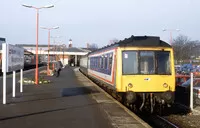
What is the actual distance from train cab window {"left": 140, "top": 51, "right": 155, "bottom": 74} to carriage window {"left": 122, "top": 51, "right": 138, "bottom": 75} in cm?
24

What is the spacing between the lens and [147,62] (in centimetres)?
1431

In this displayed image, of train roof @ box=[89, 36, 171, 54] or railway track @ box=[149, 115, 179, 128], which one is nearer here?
railway track @ box=[149, 115, 179, 128]

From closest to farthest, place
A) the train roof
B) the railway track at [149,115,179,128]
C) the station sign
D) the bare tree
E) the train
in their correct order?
1. the railway track at [149,115,179,128]
2. the station sign
3. the train
4. the train roof
5. the bare tree

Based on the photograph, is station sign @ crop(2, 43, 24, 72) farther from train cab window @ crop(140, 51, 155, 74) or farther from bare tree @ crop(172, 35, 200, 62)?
bare tree @ crop(172, 35, 200, 62)

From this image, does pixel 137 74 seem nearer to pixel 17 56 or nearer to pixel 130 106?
pixel 130 106

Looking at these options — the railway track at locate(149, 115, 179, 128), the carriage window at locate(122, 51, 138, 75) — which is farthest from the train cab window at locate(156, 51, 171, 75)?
the railway track at locate(149, 115, 179, 128)

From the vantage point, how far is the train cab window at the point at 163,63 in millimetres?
14266

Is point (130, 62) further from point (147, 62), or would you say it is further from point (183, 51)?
point (183, 51)

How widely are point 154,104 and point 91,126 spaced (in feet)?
18.3

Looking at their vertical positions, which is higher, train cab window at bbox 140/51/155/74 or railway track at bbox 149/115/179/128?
train cab window at bbox 140/51/155/74

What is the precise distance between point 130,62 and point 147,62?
688mm

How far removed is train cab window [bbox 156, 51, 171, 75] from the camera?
46.8ft

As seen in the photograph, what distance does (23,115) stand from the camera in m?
11.1

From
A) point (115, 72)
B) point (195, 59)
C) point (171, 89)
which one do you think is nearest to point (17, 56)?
point (115, 72)
